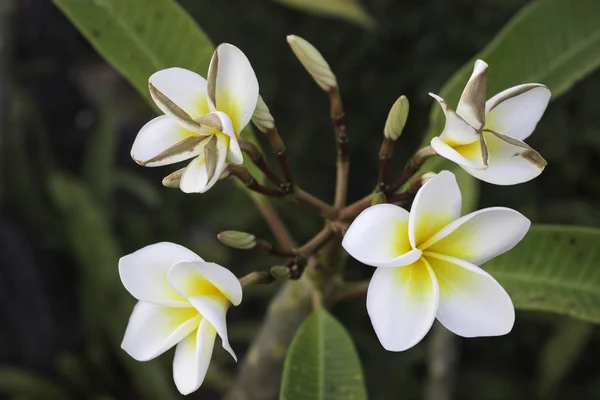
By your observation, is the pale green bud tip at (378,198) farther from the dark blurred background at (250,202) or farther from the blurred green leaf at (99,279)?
the blurred green leaf at (99,279)

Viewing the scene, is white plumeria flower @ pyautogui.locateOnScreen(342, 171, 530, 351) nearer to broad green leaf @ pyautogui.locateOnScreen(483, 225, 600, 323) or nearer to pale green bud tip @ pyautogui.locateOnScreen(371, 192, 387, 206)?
pale green bud tip @ pyautogui.locateOnScreen(371, 192, 387, 206)

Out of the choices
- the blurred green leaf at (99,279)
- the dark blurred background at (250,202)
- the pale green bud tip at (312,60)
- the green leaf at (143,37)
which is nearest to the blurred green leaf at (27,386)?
the dark blurred background at (250,202)

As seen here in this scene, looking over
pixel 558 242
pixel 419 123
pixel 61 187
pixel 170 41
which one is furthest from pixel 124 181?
pixel 558 242

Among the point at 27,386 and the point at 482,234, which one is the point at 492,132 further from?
the point at 27,386

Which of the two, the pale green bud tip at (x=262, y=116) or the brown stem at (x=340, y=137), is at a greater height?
the pale green bud tip at (x=262, y=116)

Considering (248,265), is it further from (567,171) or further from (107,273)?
(567,171)
